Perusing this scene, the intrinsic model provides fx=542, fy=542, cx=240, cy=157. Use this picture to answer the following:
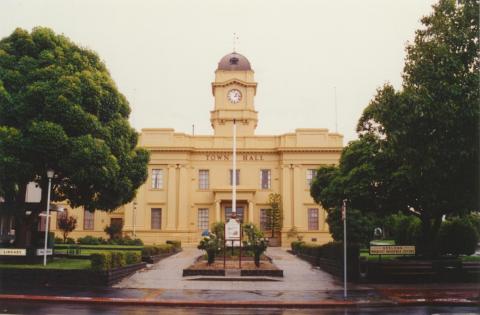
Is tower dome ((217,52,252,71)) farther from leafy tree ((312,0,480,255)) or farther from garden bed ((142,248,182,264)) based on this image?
leafy tree ((312,0,480,255))

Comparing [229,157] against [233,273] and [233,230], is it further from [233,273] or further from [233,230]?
[233,273]

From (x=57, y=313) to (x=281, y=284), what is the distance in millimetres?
8914

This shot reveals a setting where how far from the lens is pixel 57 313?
12422 mm

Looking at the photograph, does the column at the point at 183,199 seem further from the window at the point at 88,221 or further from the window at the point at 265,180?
the window at the point at 88,221

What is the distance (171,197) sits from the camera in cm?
5409

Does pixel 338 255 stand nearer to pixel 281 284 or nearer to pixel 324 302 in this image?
pixel 281 284

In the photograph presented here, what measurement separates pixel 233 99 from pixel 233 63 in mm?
4025

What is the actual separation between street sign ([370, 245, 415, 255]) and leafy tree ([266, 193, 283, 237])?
3113 cm

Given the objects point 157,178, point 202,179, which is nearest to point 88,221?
point 157,178

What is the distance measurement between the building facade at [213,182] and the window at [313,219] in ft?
0.13

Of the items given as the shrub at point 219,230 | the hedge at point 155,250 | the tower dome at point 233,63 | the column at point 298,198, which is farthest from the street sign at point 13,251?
the tower dome at point 233,63

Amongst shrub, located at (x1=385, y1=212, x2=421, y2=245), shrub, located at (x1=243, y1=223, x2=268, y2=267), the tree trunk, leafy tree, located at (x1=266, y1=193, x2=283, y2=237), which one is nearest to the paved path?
shrub, located at (x1=243, y1=223, x2=268, y2=267)

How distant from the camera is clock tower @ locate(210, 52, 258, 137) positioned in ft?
186

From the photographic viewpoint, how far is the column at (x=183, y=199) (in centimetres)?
5338
